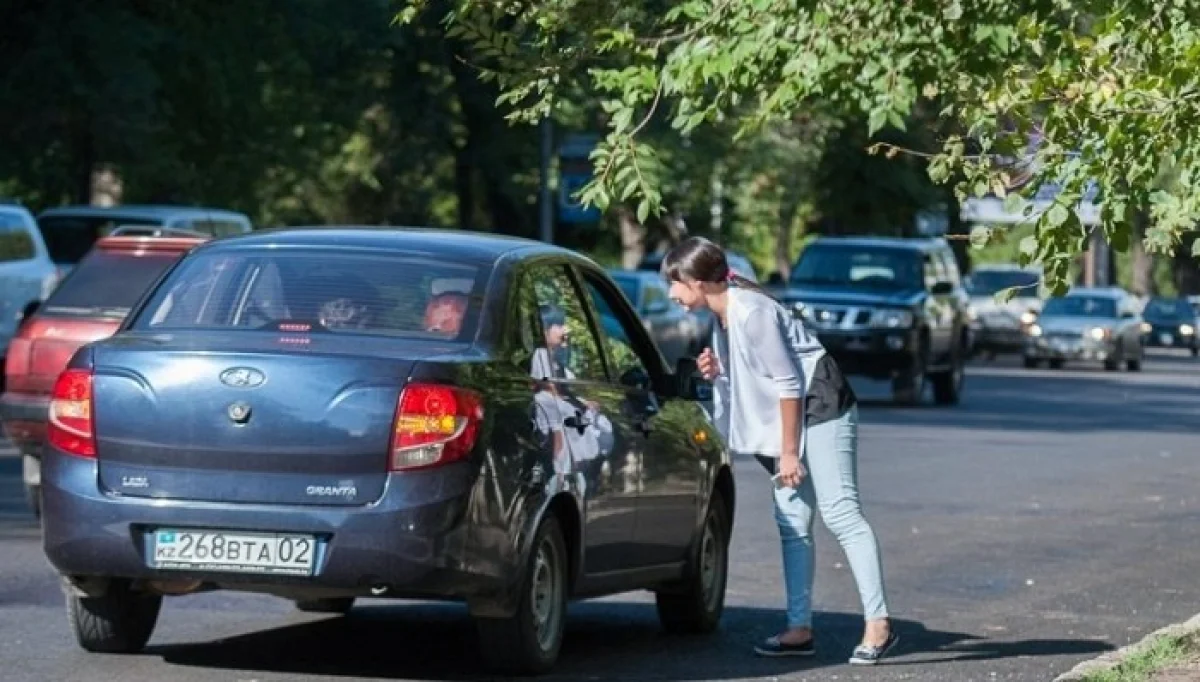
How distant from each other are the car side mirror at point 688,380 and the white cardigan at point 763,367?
Result: 38 centimetres

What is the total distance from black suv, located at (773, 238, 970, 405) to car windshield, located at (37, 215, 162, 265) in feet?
28.0

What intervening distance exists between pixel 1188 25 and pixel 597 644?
11.1 ft

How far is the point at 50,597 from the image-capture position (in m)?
12.2

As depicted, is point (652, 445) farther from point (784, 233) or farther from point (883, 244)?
point (784, 233)

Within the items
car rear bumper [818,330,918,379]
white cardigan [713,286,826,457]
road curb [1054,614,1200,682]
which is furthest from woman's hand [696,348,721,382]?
car rear bumper [818,330,918,379]

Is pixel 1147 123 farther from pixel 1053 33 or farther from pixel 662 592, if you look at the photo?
pixel 662 592

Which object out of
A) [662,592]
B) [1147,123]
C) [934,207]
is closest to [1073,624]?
[662,592]

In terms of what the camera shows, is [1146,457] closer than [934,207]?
Yes

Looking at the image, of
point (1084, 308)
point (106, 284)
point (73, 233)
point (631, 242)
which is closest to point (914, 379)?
point (73, 233)

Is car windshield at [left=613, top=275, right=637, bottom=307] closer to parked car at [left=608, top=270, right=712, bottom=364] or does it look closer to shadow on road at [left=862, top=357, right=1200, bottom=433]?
parked car at [left=608, top=270, right=712, bottom=364]

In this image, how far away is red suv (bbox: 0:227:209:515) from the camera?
16.1 metres

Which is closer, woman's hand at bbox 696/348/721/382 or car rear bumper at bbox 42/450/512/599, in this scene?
car rear bumper at bbox 42/450/512/599

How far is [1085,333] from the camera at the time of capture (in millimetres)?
54062

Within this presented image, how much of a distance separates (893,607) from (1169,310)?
227 ft
